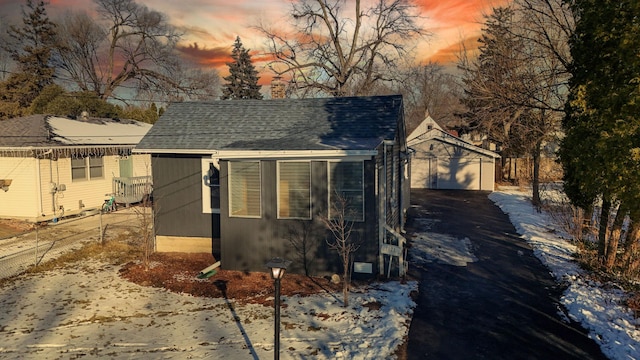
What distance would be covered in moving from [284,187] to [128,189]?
1234 cm

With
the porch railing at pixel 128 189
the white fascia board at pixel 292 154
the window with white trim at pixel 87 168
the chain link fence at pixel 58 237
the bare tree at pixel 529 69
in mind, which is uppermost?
the bare tree at pixel 529 69

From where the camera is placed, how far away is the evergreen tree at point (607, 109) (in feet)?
30.1

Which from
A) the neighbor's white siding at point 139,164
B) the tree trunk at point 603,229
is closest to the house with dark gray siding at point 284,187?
the tree trunk at point 603,229

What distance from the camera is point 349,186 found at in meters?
10.7

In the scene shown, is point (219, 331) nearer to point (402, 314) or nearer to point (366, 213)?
point (402, 314)

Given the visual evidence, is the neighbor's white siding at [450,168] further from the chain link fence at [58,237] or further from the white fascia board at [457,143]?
the chain link fence at [58,237]

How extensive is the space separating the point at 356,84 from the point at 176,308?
29.8m

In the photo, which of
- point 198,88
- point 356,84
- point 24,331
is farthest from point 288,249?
point 198,88

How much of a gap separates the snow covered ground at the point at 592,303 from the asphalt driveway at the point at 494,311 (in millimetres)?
225

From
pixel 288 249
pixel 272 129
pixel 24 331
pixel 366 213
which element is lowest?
pixel 24 331

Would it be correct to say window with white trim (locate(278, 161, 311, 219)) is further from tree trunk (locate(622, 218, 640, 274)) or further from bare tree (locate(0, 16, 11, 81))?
bare tree (locate(0, 16, 11, 81))

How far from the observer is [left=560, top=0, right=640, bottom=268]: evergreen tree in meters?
9.19

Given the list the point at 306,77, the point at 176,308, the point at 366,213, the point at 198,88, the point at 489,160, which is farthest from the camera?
the point at 198,88

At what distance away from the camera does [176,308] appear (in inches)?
363
